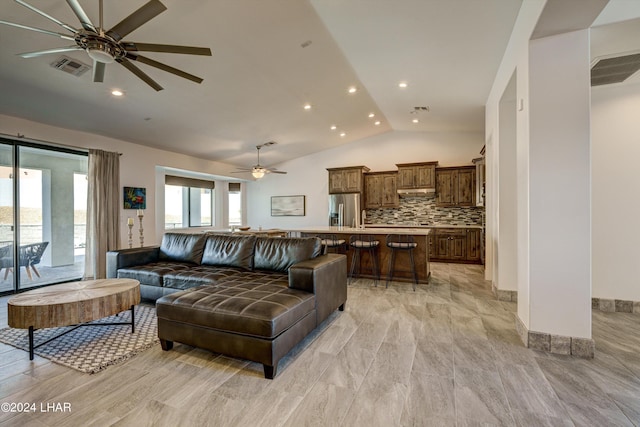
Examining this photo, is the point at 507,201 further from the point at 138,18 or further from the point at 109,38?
the point at 109,38

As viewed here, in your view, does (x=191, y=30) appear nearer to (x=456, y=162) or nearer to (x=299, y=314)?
(x=299, y=314)

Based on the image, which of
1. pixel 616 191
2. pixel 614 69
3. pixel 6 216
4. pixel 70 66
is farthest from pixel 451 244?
pixel 6 216

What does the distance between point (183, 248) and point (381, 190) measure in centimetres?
539

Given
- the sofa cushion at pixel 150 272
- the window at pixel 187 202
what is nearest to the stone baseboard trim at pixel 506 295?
the sofa cushion at pixel 150 272

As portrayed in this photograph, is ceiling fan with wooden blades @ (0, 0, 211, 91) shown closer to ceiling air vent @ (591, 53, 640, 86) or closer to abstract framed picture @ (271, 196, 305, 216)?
ceiling air vent @ (591, 53, 640, 86)

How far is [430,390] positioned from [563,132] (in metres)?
2.41

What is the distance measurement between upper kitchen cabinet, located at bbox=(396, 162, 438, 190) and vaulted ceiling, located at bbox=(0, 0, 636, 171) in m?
1.30

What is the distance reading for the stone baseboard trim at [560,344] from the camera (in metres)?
2.33

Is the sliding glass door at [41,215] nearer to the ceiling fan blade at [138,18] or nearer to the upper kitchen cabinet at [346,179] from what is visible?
the ceiling fan blade at [138,18]

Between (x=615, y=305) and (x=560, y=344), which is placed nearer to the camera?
(x=560, y=344)

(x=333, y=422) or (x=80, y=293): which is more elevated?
(x=80, y=293)

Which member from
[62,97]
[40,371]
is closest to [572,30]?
[40,371]

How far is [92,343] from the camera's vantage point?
262 cm

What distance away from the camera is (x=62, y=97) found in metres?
3.85
